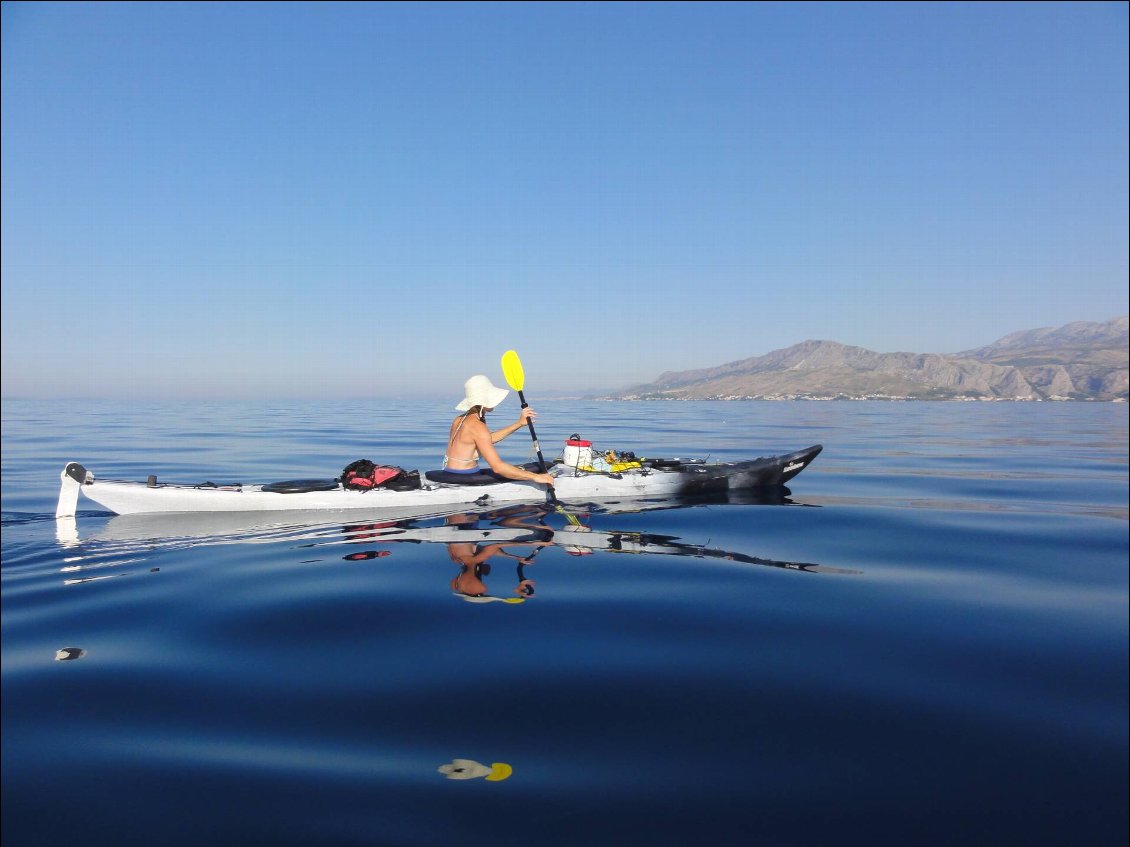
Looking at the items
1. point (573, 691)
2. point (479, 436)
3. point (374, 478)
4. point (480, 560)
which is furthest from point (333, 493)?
point (573, 691)

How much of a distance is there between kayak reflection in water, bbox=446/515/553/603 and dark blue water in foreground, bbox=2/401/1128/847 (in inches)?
5.3

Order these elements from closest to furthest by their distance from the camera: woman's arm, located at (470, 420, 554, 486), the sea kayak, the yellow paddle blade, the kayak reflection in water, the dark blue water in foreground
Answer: the dark blue water in foreground → the kayak reflection in water → woman's arm, located at (470, 420, 554, 486) → the sea kayak → the yellow paddle blade

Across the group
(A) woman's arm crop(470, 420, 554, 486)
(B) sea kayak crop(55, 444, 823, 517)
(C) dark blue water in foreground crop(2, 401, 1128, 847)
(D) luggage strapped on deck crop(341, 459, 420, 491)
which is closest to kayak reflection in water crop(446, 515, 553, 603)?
(C) dark blue water in foreground crop(2, 401, 1128, 847)

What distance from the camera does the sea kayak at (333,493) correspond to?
11391mm

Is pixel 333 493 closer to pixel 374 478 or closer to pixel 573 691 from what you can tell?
pixel 374 478

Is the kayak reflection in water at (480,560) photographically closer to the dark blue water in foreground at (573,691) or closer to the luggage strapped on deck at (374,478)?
the dark blue water in foreground at (573,691)

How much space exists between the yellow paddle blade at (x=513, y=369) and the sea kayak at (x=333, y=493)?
2176mm

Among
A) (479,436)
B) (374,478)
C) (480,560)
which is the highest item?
(479,436)

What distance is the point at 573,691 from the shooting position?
174 inches

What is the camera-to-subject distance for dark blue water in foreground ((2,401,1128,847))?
10.2ft

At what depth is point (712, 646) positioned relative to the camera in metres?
5.27

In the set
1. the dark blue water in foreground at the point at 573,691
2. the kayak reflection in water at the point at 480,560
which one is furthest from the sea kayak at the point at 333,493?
the dark blue water in foreground at the point at 573,691

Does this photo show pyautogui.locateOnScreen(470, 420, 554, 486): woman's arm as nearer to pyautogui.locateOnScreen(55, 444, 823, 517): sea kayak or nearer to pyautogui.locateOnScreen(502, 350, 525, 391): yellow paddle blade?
pyautogui.locateOnScreen(55, 444, 823, 517): sea kayak

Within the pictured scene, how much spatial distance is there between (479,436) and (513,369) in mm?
3388
